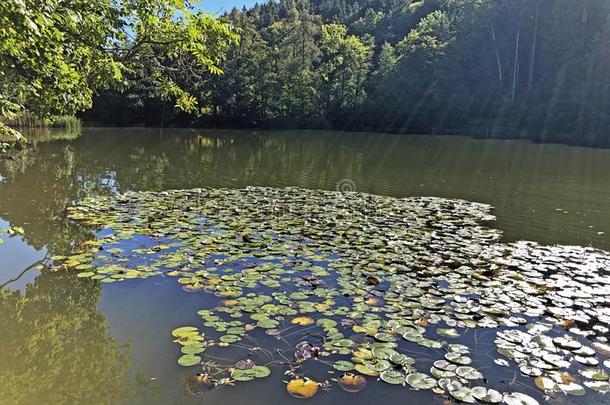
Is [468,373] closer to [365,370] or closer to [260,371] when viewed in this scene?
[365,370]

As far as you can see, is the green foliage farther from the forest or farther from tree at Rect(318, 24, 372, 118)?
tree at Rect(318, 24, 372, 118)

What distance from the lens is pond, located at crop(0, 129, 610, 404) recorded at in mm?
3164

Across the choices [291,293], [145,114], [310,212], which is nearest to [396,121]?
[145,114]

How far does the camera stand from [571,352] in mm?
3625

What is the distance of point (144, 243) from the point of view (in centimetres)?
636

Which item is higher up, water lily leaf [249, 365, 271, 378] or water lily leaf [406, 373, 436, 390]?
water lily leaf [406, 373, 436, 390]

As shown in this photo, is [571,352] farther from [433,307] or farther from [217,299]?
[217,299]

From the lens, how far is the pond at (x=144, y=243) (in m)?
3.16

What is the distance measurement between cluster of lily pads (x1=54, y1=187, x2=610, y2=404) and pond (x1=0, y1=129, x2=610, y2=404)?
0.16m

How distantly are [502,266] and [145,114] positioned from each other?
49.2m

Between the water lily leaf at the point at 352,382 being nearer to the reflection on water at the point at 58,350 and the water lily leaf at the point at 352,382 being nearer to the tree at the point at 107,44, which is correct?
the reflection on water at the point at 58,350

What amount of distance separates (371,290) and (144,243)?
11.4 feet

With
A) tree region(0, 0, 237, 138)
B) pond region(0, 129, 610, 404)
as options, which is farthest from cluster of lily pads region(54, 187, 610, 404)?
tree region(0, 0, 237, 138)

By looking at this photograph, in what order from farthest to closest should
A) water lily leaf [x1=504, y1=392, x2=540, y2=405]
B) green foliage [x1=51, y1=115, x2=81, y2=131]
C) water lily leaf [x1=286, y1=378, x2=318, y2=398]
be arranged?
green foliage [x1=51, y1=115, x2=81, y2=131], water lily leaf [x1=286, y1=378, x2=318, y2=398], water lily leaf [x1=504, y1=392, x2=540, y2=405]
